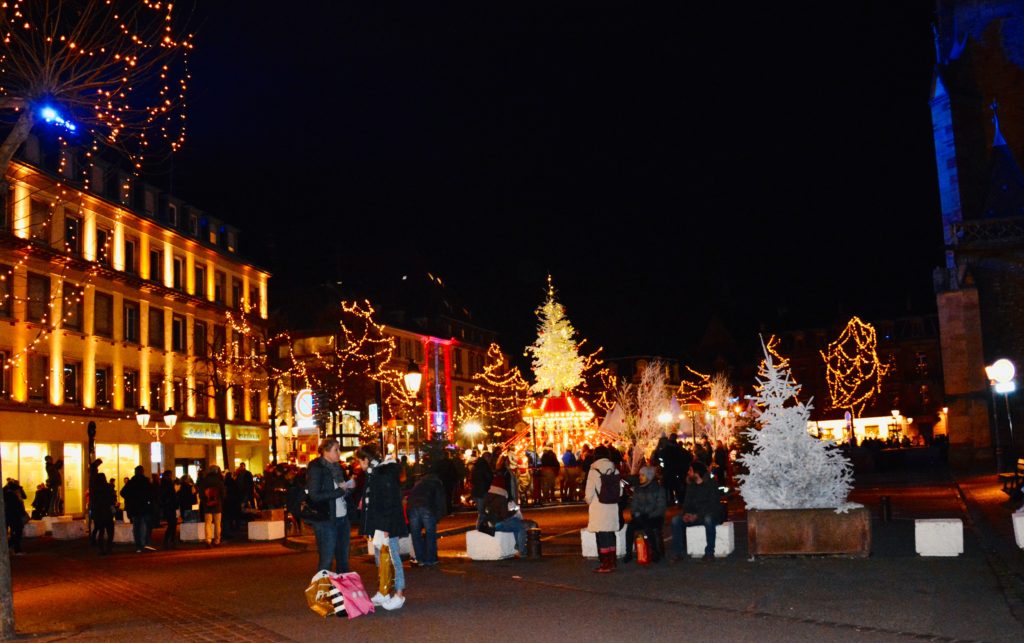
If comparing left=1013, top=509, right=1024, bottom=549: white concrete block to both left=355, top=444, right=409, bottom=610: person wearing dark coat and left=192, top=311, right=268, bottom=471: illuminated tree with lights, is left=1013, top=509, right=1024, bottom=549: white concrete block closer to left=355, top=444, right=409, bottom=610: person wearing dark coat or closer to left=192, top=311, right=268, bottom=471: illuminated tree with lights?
left=355, top=444, right=409, bottom=610: person wearing dark coat

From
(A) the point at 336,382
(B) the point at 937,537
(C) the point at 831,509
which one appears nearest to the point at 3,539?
(C) the point at 831,509

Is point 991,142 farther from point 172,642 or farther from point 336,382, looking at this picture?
point 172,642

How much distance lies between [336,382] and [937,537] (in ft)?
138

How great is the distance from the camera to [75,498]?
40250 millimetres

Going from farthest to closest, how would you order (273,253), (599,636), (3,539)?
(273,253), (3,539), (599,636)

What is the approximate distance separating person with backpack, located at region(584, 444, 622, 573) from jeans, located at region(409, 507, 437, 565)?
94.3 inches

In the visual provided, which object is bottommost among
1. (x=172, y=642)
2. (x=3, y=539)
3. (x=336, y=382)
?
(x=172, y=642)

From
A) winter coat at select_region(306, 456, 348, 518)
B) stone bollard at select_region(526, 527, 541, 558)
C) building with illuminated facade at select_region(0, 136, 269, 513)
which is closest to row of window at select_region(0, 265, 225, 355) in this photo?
Answer: building with illuminated facade at select_region(0, 136, 269, 513)

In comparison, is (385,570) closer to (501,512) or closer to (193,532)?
(501,512)

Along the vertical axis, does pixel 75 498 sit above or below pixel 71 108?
below

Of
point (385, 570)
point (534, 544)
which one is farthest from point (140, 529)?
point (385, 570)

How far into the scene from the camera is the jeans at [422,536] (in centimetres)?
1538

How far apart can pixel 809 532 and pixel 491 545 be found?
5.12 metres

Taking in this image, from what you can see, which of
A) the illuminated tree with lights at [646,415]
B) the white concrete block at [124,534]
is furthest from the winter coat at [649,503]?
the illuminated tree with lights at [646,415]
